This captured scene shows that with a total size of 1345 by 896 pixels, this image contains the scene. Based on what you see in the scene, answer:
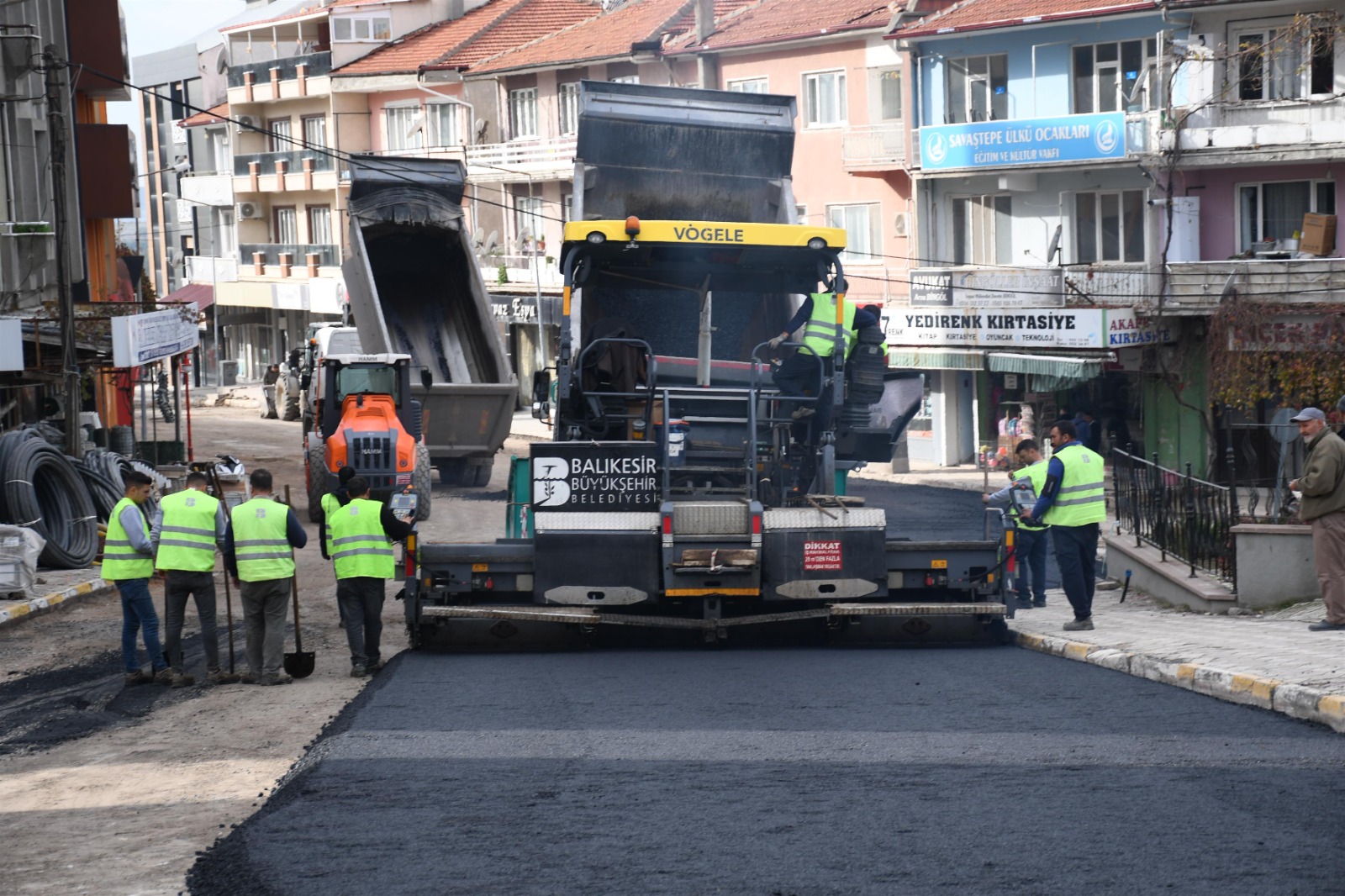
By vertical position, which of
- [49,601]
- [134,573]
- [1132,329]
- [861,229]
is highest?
[861,229]

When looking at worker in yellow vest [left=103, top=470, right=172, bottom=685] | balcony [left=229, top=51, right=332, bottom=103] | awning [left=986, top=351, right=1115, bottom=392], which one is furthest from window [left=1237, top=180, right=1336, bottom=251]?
balcony [left=229, top=51, right=332, bottom=103]

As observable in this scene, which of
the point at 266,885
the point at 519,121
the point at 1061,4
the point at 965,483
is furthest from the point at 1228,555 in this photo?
the point at 519,121

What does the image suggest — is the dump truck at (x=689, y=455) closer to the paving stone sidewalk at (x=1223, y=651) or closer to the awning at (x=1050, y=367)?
the paving stone sidewalk at (x=1223, y=651)

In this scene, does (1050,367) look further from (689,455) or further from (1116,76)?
(689,455)

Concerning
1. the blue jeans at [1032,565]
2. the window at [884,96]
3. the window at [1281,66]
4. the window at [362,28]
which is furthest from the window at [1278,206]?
the window at [362,28]

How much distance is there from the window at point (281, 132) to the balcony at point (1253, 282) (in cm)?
2900

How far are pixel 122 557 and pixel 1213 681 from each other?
6.31 m

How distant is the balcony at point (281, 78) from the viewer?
4519 centimetres

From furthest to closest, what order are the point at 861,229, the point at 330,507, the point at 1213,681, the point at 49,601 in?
the point at 861,229 < the point at 49,601 < the point at 330,507 < the point at 1213,681

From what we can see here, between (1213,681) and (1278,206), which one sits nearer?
(1213,681)

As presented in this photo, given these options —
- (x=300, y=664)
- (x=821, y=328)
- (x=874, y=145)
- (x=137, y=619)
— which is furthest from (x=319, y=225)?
(x=300, y=664)

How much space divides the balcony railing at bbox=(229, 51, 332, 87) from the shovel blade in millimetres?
37371

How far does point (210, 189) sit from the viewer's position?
49781mm

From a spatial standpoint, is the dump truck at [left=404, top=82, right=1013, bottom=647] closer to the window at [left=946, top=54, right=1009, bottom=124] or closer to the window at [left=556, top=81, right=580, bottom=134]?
the window at [left=946, top=54, right=1009, bottom=124]
